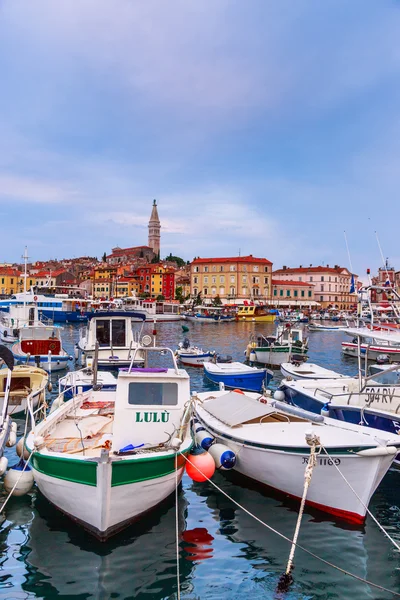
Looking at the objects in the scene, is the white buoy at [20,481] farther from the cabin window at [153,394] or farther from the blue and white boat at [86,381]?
the blue and white boat at [86,381]

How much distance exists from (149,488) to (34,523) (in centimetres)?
262

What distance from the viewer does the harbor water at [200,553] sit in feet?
25.5

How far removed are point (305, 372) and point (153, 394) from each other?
15.2 metres

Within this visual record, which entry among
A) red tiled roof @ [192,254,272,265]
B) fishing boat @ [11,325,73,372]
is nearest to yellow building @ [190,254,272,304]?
red tiled roof @ [192,254,272,265]

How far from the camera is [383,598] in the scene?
7.57 metres

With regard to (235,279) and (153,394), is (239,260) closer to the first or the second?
(235,279)

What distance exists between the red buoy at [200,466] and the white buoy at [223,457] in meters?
0.55

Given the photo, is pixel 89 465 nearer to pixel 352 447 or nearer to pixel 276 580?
pixel 276 580

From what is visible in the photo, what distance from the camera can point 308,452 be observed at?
9.82 m

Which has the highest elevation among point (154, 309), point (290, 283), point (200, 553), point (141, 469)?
point (290, 283)

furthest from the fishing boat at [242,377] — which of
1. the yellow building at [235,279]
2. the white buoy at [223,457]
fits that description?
the yellow building at [235,279]

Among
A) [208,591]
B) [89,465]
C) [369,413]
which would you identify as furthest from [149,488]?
[369,413]

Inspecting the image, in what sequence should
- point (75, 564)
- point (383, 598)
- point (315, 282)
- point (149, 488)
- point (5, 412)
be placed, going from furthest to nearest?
point (315, 282) → point (5, 412) → point (149, 488) → point (75, 564) → point (383, 598)

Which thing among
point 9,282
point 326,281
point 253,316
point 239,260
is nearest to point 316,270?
point 326,281
